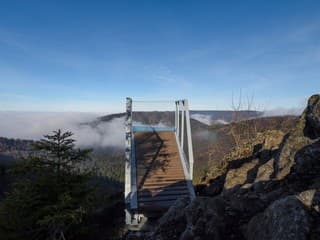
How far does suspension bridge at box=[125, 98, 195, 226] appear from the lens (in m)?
6.06

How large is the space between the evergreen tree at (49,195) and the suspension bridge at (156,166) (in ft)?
5.08

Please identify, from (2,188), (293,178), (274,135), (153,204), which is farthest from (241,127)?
(2,188)

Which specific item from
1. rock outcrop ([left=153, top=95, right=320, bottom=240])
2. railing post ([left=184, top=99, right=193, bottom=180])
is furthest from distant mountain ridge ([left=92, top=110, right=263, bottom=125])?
rock outcrop ([left=153, top=95, right=320, bottom=240])

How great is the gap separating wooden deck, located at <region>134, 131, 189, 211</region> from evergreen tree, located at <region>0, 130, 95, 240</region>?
1.84m

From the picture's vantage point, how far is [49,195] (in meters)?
5.07

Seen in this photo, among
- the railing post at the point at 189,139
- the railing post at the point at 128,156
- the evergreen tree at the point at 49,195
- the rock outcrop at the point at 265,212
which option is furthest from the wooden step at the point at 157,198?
the rock outcrop at the point at 265,212

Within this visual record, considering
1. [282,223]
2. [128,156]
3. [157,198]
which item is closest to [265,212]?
[282,223]

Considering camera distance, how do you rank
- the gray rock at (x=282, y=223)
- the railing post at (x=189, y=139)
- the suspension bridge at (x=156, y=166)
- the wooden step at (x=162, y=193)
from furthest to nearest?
Result: 1. the railing post at (x=189, y=139)
2. the wooden step at (x=162, y=193)
3. the suspension bridge at (x=156, y=166)
4. the gray rock at (x=282, y=223)

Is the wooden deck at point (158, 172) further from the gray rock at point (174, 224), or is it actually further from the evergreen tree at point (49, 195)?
the gray rock at point (174, 224)

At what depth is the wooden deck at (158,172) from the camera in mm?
6167

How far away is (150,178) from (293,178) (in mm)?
4744

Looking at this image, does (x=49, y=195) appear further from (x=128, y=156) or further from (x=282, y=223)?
(x=282, y=223)

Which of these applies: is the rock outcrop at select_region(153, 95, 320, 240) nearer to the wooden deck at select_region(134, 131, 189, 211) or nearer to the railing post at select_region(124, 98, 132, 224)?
the wooden deck at select_region(134, 131, 189, 211)

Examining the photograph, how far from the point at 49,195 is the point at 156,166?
3681mm
